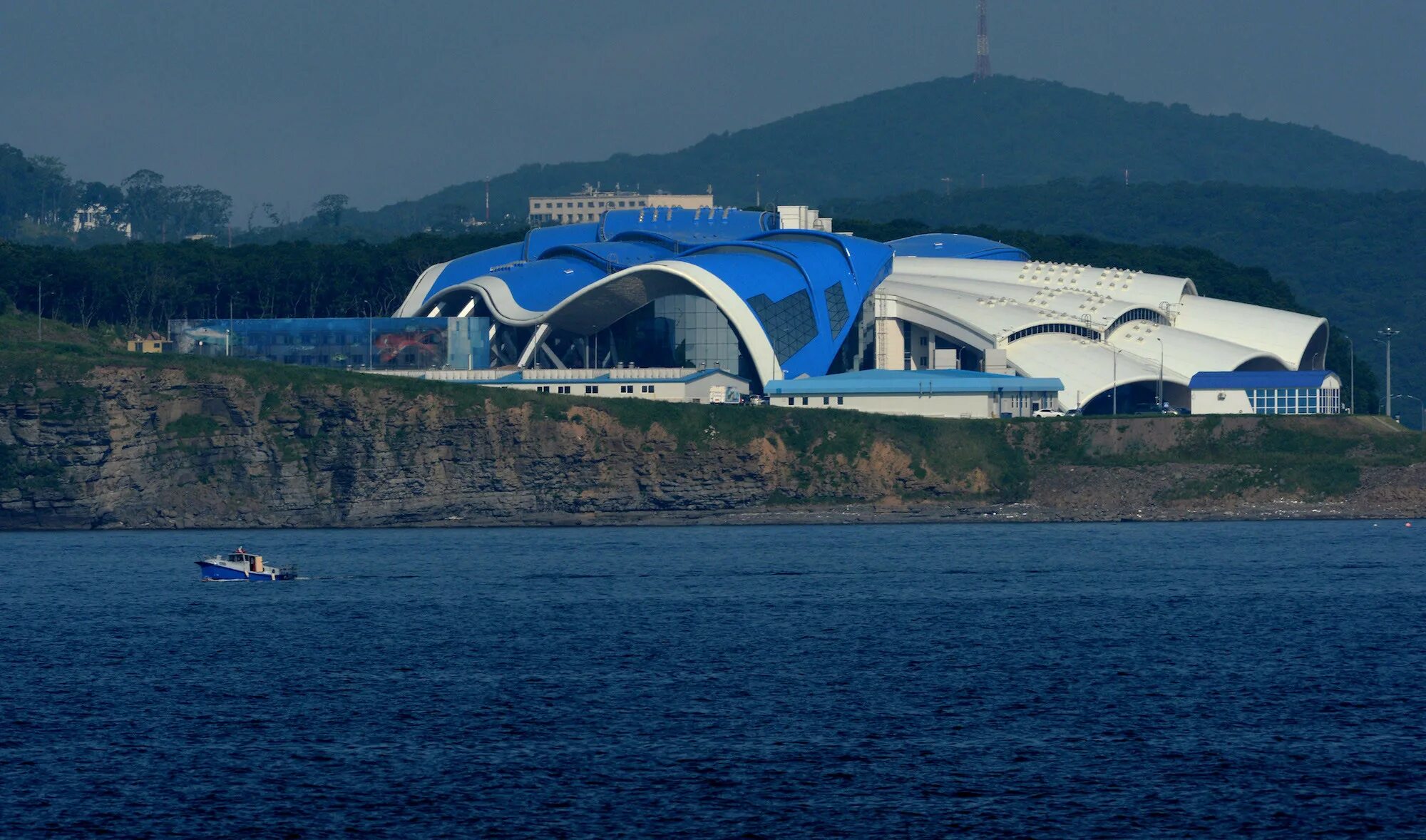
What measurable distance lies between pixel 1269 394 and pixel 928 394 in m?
23.7

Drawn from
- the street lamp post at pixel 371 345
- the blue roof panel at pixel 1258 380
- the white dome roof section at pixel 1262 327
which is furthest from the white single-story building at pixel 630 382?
the white dome roof section at pixel 1262 327

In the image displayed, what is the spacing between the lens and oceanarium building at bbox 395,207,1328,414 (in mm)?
146250

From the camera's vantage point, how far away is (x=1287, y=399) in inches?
5463

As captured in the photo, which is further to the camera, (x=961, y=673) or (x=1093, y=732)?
(x=961, y=673)

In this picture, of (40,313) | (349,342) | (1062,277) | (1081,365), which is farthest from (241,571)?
(1062,277)

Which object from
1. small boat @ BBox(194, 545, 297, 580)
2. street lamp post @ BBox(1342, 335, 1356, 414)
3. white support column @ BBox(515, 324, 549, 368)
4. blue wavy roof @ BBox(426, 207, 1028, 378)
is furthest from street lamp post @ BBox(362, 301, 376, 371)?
street lamp post @ BBox(1342, 335, 1356, 414)

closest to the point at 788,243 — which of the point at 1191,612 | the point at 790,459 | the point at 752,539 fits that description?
the point at 790,459

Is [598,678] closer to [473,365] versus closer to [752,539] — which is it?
[752,539]

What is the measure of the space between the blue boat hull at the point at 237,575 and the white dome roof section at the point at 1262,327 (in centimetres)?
8561

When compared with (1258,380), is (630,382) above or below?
below

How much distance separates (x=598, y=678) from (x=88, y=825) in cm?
2222

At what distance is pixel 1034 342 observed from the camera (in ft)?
488

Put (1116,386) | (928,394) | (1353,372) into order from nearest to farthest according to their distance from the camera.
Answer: (928,394) < (1116,386) < (1353,372)

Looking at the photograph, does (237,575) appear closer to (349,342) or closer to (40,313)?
(349,342)
